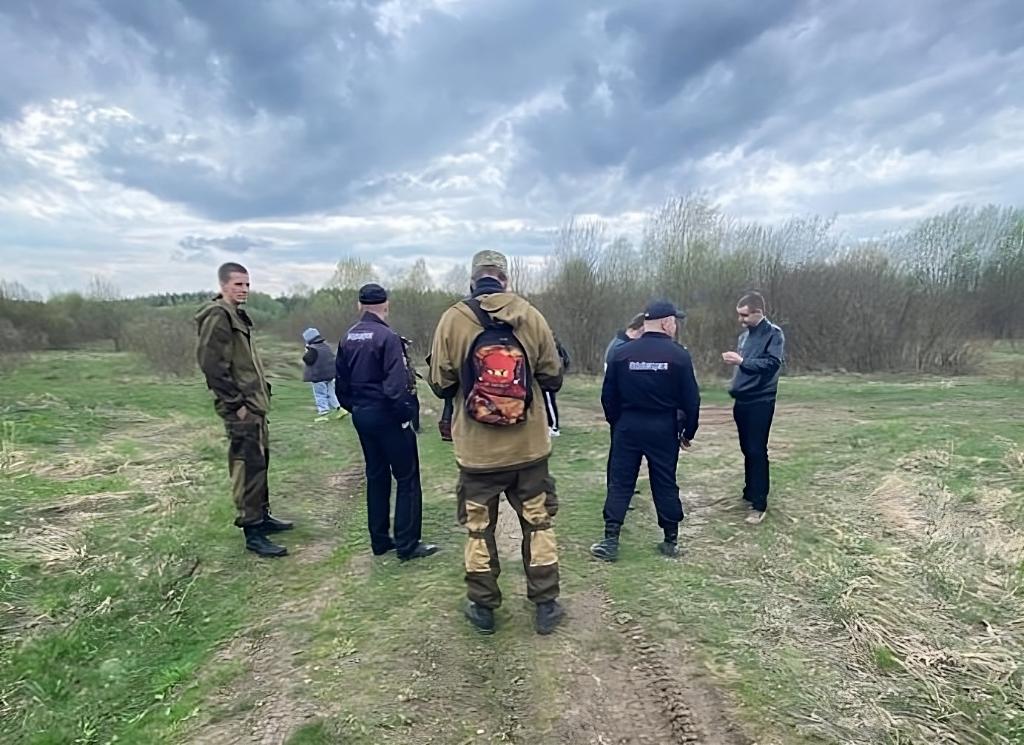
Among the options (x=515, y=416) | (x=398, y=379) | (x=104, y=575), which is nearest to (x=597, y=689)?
(x=515, y=416)

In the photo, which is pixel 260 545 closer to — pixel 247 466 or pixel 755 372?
pixel 247 466

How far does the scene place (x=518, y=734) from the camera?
9.22 ft

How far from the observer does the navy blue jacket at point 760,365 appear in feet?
17.3

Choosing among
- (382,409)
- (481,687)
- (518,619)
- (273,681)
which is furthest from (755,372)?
(273,681)

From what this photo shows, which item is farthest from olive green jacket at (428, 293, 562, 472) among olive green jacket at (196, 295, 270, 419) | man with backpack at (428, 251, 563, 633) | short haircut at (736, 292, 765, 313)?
short haircut at (736, 292, 765, 313)

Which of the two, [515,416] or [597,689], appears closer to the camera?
[597,689]

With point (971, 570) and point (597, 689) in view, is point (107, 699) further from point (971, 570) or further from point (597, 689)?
point (971, 570)

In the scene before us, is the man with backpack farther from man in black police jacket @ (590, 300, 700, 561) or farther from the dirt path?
man in black police jacket @ (590, 300, 700, 561)

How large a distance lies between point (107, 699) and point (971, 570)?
16.8ft

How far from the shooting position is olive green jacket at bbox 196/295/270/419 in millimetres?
4574

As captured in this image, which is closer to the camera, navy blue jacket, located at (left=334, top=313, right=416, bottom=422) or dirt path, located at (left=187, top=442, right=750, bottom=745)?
dirt path, located at (left=187, top=442, right=750, bottom=745)

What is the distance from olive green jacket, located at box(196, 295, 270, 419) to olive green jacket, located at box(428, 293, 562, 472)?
1.79 metres

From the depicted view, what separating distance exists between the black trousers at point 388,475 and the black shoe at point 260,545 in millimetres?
693

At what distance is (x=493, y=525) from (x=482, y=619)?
52 centimetres
